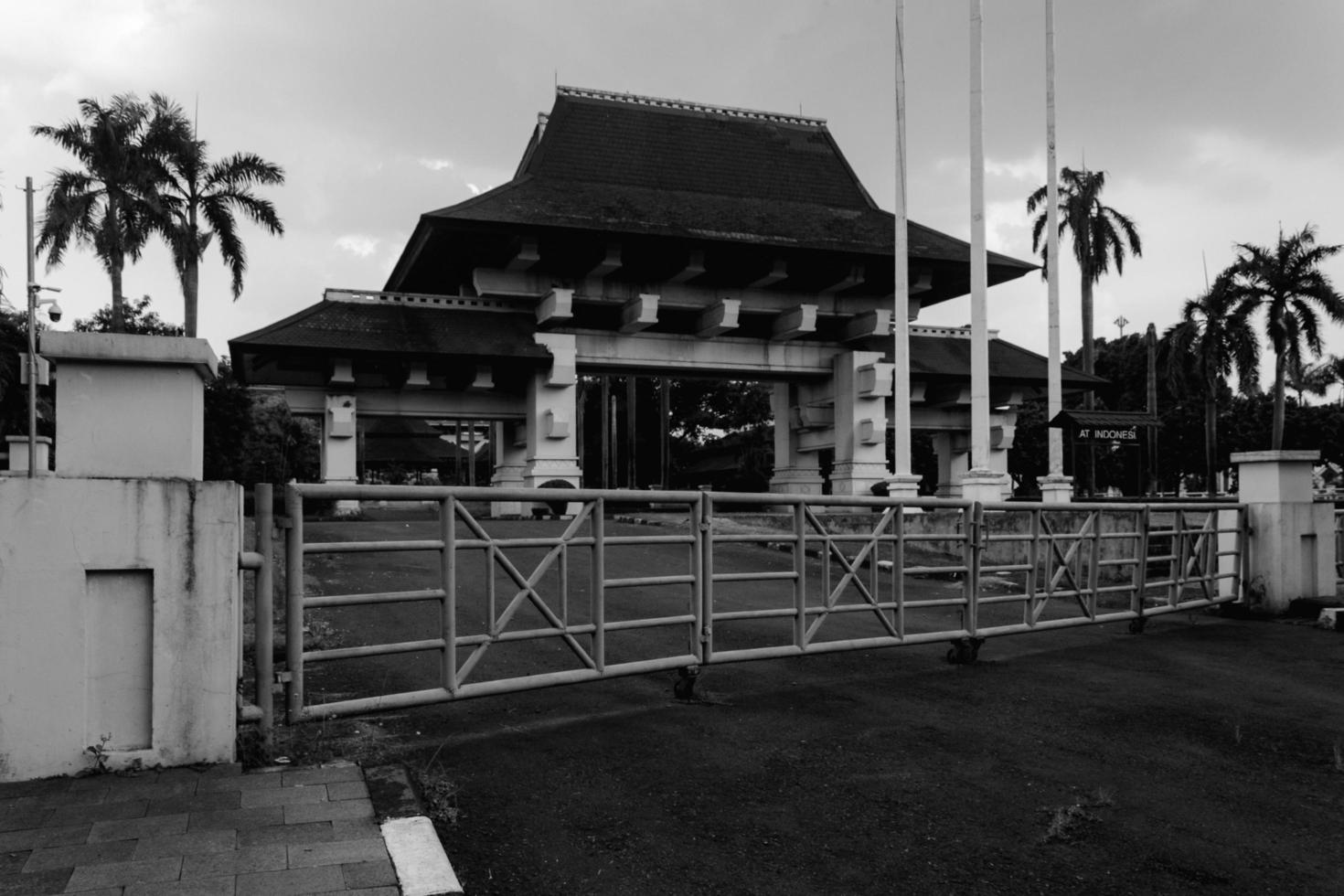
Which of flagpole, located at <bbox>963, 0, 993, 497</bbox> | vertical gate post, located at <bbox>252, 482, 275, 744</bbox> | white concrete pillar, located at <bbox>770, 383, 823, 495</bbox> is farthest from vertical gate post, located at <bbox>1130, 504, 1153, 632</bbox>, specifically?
white concrete pillar, located at <bbox>770, 383, 823, 495</bbox>

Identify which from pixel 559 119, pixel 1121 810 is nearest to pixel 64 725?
pixel 1121 810

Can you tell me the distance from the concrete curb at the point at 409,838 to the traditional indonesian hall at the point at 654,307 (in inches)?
734

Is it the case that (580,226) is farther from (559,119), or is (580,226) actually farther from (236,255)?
(236,255)

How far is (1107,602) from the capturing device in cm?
1290

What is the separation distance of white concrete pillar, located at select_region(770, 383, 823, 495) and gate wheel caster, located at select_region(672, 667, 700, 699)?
2258cm

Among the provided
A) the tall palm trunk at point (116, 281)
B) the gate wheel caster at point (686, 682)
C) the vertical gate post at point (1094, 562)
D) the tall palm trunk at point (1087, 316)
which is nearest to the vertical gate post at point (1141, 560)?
the vertical gate post at point (1094, 562)

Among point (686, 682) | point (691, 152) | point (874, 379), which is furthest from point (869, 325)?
point (686, 682)

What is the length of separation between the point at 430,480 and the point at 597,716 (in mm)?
76597

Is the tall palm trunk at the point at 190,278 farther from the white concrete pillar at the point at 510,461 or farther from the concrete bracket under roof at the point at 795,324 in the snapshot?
the concrete bracket under roof at the point at 795,324

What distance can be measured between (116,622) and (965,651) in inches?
226

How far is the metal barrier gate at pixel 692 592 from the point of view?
5.08m

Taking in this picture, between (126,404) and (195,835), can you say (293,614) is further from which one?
(195,835)

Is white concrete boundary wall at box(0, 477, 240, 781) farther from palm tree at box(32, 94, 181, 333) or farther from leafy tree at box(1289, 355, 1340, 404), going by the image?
leafy tree at box(1289, 355, 1340, 404)

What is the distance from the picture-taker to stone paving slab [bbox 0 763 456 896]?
3.12m
